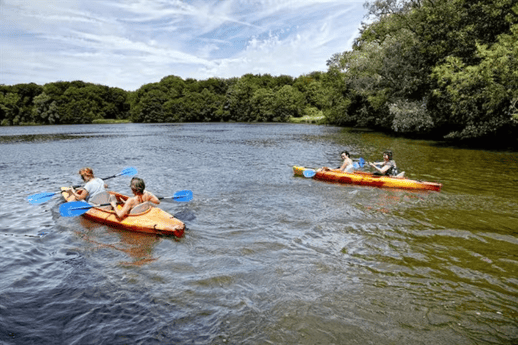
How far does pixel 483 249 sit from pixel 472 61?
70.2ft

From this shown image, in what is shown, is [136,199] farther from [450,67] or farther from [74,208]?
[450,67]

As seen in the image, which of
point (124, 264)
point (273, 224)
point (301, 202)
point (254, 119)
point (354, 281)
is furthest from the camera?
point (254, 119)

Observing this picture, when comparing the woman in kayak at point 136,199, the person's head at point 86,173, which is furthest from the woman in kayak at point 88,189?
the woman in kayak at point 136,199

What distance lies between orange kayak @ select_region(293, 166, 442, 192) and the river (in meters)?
0.39

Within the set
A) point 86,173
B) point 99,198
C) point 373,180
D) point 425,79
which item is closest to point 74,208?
point 99,198

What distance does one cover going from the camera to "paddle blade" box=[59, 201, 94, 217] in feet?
28.5

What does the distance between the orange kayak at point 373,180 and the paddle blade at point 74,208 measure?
8859 mm

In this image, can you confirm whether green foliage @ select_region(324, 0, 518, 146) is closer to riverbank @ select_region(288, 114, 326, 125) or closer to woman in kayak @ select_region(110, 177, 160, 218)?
woman in kayak @ select_region(110, 177, 160, 218)

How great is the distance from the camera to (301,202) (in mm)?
11250

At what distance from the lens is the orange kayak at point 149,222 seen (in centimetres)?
801

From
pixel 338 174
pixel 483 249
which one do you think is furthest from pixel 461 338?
pixel 338 174

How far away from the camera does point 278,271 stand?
6371 millimetres

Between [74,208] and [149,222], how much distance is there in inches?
87.0

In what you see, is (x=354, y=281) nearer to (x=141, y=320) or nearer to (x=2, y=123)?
(x=141, y=320)
